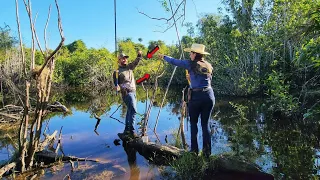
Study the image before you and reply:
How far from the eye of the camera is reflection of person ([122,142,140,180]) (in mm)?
4555

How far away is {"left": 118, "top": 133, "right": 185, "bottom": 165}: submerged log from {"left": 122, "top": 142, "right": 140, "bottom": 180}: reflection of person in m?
0.12

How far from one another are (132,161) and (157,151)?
1.70 ft

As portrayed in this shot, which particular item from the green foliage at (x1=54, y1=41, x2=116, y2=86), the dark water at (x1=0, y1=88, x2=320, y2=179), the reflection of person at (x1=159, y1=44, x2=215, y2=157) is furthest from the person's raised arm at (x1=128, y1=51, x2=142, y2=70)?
the green foliage at (x1=54, y1=41, x2=116, y2=86)

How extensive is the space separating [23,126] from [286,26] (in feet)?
39.6

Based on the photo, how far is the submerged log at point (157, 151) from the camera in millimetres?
4875

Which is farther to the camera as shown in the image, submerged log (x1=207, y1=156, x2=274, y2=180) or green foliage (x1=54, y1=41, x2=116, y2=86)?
green foliage (x1=54, y1=41, x2=116, y2=86)

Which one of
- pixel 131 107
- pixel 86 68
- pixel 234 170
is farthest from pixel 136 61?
pixel 86 68

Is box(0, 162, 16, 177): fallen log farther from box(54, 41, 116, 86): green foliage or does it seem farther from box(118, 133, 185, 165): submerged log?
box(54, 41, 116, 86): green foliage

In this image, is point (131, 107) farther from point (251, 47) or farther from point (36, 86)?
point (251, 47)

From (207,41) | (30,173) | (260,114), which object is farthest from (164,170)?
(207,41)

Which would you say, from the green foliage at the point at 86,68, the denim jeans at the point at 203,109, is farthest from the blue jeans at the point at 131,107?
the green foliage at the point at 86,68

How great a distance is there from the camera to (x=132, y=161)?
17.1ft

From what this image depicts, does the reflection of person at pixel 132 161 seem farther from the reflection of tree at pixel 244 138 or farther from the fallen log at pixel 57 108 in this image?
the fallen log at pixel 57 108

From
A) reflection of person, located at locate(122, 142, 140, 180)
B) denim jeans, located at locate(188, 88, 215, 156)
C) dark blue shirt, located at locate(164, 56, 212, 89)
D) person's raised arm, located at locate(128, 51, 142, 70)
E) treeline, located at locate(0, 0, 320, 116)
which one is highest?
treeline, located at locate(0, 0, 320, 116)
